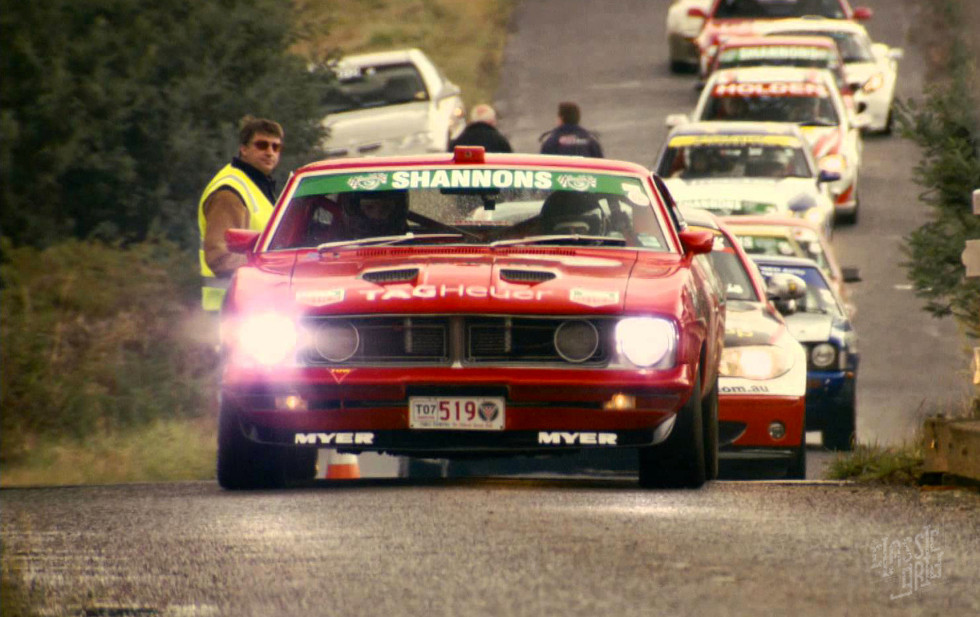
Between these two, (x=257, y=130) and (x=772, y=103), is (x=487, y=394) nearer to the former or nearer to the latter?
(x=257, y=130)

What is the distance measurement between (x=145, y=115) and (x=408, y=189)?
11346 mm

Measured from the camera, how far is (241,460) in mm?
10414

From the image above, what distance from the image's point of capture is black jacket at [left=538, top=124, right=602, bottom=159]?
21781mm

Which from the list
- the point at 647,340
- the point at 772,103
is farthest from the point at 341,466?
the point at 772,103

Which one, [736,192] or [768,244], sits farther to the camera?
[736,192]

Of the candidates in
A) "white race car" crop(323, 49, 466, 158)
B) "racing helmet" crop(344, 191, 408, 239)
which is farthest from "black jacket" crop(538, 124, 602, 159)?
"racing helmet" crop(344, 191, 408, 239)

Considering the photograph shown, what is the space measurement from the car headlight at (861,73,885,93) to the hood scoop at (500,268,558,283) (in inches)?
861

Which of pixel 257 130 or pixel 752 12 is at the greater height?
Result: pixel 752 12

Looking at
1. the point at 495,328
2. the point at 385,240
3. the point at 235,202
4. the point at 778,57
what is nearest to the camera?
the point at 495,328

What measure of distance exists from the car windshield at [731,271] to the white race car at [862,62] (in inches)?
639

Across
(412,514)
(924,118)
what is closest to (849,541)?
(412,514)

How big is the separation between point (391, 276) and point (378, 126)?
17.2 m

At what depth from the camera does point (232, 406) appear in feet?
33.4

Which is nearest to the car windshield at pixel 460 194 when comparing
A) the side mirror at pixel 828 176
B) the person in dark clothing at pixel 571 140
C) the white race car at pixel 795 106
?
the person in dark clothing at pixel 571 140
